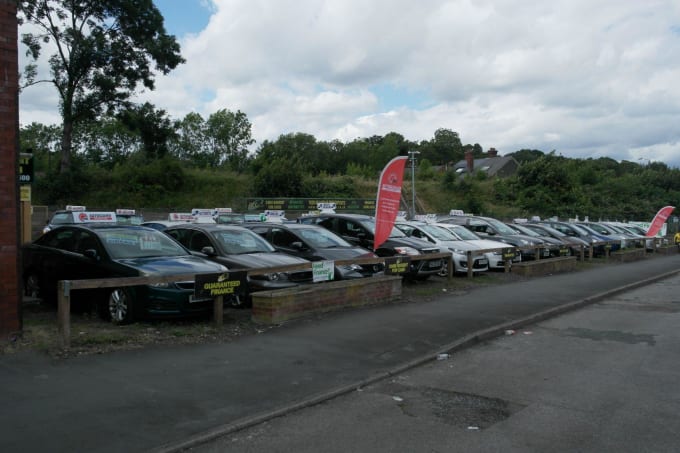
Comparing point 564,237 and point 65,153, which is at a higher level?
point 65,153

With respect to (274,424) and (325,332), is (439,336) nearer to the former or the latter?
(325,332)

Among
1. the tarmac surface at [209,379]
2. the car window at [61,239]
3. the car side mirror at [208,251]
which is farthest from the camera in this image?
the car side mirror at [208,251]

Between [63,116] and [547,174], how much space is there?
39.9 metres

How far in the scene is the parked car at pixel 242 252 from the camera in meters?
10.6

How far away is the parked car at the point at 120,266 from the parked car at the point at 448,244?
8.43m

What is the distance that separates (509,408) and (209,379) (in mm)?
3115

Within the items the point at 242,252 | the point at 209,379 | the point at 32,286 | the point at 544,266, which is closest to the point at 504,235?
the point at 544,266

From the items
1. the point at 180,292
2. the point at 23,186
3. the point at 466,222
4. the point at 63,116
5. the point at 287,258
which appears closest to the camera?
the point at 180,292

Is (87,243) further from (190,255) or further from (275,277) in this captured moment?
(275,277)

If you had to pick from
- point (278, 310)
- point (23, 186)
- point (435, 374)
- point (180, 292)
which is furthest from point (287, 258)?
point (23, 186)

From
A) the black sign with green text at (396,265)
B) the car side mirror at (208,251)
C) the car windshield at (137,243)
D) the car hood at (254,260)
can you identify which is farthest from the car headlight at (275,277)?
the black sign with green text at (396,265)

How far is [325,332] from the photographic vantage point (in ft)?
29.2

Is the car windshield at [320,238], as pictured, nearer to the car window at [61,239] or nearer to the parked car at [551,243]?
the car window at [61,239]

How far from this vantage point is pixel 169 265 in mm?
9234
